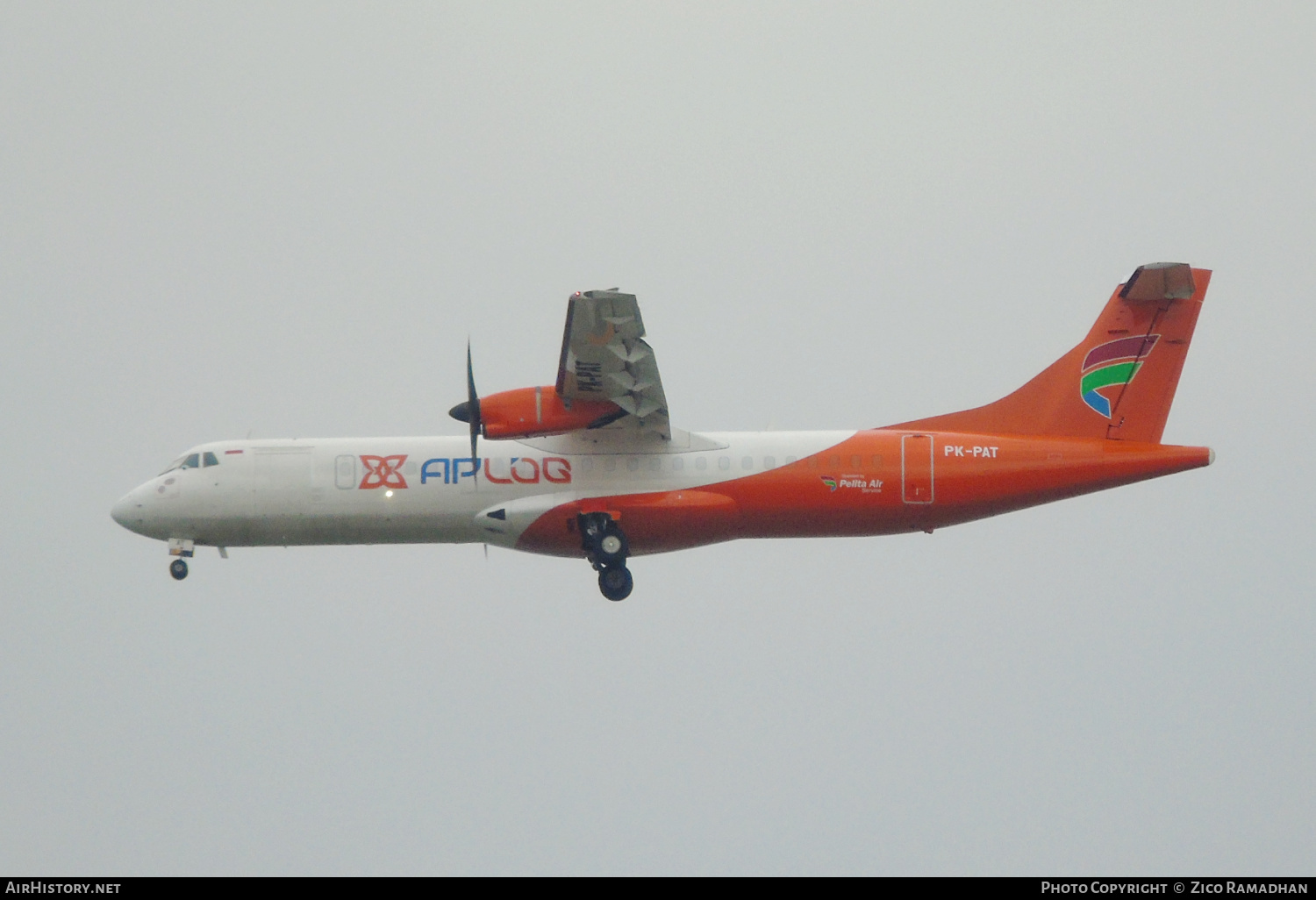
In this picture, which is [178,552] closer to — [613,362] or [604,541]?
[604,541]

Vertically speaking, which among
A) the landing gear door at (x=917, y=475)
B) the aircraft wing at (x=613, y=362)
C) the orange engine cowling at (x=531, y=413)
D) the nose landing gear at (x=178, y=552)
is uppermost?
the aircraft wing at (x=613, y=362)

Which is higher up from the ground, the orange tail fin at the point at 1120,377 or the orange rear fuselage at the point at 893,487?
the orange tail fin at the point at 1120,377

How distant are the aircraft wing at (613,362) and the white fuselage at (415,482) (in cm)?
81

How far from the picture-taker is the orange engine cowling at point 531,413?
2253 centimetres

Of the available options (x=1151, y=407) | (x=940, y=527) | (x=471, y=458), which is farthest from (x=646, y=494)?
(x=1151, y=407)

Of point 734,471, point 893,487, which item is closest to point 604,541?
point 734,471

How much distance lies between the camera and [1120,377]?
78.7ft

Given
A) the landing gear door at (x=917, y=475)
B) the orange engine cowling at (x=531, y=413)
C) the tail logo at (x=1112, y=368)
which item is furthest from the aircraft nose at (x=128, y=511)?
the tail logo at (x=1112, y=368)

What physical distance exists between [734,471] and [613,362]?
3.17 meters

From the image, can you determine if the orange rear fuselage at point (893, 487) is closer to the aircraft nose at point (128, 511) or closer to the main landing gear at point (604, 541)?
the main landing gear at point (604, 541)

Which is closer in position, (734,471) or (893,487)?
(893,487)

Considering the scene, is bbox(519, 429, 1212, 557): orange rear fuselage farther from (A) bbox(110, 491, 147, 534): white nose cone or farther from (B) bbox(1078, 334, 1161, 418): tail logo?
(A) bbox(110, 491, 147, 534): white nose cone

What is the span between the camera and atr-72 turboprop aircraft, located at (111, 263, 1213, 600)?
2350 cm

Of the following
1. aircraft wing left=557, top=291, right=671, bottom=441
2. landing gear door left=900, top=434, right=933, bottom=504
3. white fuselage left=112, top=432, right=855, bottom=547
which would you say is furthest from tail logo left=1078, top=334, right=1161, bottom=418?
aircraft wing left=557, top=291, right=671, bottom=441
